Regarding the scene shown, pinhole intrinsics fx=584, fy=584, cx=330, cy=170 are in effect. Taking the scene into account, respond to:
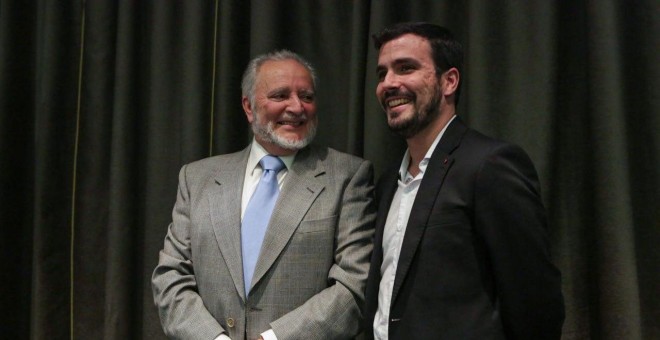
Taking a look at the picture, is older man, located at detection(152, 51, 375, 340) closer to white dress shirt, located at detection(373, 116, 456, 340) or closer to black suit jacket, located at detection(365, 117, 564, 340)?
white dress shirt, located at detection(373, 116, 456, 340)

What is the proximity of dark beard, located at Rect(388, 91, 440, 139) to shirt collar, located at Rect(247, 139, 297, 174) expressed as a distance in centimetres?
37

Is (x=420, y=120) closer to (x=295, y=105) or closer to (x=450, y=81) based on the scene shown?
(x=450, y=81)

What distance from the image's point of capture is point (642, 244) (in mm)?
1830

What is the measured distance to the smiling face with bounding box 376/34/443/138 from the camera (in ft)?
4.96

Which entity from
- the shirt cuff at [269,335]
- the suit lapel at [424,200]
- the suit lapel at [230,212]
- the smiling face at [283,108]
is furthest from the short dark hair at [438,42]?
the shirt cuff at [269,335]

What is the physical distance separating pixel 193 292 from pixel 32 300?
3.28 ft

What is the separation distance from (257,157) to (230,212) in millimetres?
210

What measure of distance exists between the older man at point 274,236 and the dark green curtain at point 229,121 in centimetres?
32

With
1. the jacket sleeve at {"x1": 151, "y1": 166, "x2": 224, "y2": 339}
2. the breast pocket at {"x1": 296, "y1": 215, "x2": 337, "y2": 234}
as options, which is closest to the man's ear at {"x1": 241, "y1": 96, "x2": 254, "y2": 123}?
the jacket sleeve at {"x1": 151, "y1": 166, "x2": 224, "y2": 339}

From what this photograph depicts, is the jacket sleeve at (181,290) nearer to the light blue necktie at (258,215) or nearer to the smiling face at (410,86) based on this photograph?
the light blue necktie at (258,215)

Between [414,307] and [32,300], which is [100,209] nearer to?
[32,300]

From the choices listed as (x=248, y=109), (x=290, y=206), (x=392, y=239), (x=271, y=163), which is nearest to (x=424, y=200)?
(x=392, y=239)

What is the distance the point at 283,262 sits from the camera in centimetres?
159

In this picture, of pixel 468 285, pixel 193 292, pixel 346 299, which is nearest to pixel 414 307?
pixel 468 285
